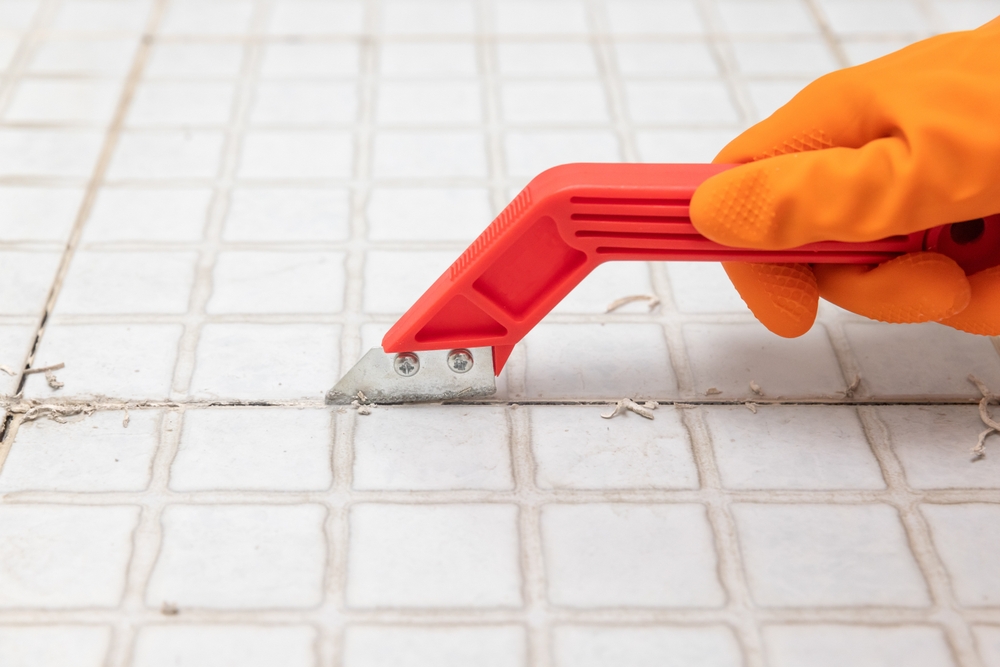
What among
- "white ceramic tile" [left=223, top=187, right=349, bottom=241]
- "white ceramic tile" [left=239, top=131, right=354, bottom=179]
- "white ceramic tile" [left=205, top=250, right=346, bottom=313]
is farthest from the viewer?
"white ceramic tile" [left=239, top=131, right=354, bottom=179]

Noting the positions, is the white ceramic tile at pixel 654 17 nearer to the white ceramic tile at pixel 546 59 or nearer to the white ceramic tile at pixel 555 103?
the white ceramic tile at pixel 546 59

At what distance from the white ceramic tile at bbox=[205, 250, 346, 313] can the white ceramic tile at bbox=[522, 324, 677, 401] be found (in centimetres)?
27

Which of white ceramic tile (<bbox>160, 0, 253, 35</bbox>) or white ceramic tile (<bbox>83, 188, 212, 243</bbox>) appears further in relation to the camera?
white ceramic tile (<bbox>160, 0, 253, 35</bbox>)

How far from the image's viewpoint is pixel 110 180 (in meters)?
1.36

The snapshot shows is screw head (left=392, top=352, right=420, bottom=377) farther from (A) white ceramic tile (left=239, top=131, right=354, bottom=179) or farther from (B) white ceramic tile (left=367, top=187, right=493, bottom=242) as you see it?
(A) white ceramic tile (left=239, top=131, right=354, bottom=179)

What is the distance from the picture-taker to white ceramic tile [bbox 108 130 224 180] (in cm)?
138

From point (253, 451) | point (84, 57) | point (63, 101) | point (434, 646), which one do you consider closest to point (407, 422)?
point (253, 451)

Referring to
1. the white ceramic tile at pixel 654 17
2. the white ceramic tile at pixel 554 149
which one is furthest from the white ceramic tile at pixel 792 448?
the white ceramic tile at pixel 654 17

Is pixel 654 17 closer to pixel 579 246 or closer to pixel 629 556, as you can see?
pixel 579 246

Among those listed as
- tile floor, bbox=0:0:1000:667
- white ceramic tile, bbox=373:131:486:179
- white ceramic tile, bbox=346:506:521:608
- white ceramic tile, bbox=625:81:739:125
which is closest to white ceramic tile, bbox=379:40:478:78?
tile floor, bbox=0:0:1000:667

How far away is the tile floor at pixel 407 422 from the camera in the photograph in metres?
0.87

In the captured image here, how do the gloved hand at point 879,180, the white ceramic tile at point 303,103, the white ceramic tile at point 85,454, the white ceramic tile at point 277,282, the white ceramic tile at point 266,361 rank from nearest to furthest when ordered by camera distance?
the gloved hand at point 879,180
the white ceramic tile at point 85,454
the white ceramic tile at point 266,361
the white ceramic tile at point 277,282
the white ceramic tile at point 303,103

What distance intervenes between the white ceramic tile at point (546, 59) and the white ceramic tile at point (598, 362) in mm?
612

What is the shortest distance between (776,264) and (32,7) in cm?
146
